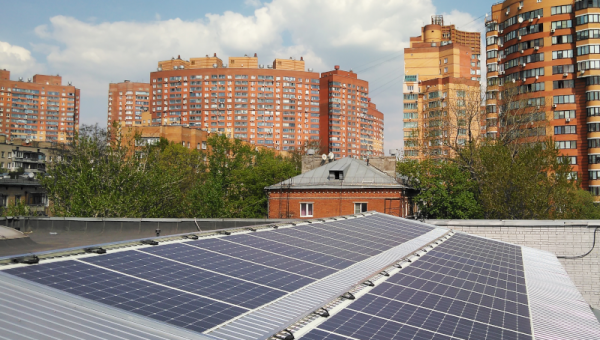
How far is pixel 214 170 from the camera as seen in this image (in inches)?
2532

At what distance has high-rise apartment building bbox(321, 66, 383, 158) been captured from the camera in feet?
534

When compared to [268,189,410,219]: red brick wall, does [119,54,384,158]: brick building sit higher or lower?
higher

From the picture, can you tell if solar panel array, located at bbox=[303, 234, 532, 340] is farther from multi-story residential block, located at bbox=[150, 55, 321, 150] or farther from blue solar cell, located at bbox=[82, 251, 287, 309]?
multi-story residential block, located at bbox=[150, 55, 321, 150]

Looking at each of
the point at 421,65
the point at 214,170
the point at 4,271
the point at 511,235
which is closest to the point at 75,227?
the point at 4,271

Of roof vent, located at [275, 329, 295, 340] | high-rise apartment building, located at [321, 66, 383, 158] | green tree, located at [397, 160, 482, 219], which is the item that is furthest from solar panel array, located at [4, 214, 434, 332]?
high-rise apartment building, located at [321, 66, 383, 158]

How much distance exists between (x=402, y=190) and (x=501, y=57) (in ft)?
167

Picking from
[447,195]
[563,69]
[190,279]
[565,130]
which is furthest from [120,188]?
[563,69]

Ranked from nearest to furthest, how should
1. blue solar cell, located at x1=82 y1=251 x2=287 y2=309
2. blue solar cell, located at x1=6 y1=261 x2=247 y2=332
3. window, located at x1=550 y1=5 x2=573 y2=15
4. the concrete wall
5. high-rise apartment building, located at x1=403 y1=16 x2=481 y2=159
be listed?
blue solar cell, located at x1=6 y1=261 x2=247 y2=332 → blue solar cell, located at x1=82 y1=251 x2=287 y2=309 → the concrete wall → window, located at x1=550 y1=5 x2=573 y2=15 → high-rise apartment building, located at x1=403 y1=16 x2=481 y2=159

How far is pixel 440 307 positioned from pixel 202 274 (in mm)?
4076

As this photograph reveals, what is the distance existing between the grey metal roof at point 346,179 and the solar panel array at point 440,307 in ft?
90.5

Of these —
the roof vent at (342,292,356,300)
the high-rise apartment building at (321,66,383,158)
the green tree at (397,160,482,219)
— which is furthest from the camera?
the high-rise apartment building at (321,66,383,158)

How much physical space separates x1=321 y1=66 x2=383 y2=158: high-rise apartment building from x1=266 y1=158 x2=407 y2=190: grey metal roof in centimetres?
11800

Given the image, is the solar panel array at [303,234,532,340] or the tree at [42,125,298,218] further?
the tree at [42,125,298,218]

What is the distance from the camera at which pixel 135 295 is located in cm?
604
